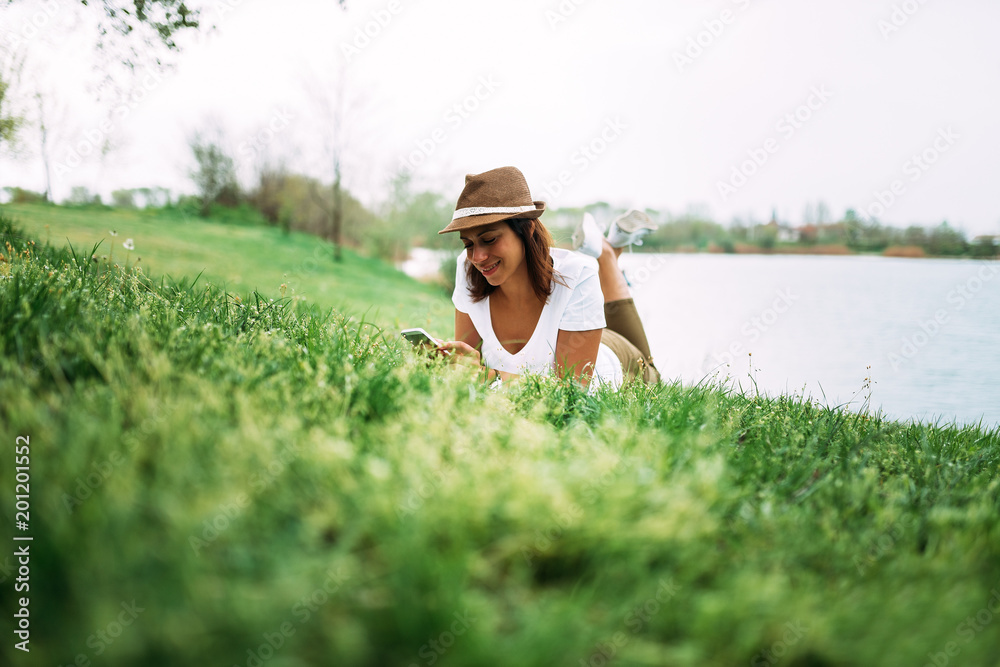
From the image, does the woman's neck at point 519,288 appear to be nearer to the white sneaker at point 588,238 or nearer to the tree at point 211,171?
the white sneaker at point 588,238

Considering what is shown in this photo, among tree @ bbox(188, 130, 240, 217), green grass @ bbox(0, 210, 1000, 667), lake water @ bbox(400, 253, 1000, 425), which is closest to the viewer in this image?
green grass @ bbox(0, 210, 1000, 667)

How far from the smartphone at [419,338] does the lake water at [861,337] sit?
66.1 inches

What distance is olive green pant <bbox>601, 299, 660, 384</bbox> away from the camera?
4844mm

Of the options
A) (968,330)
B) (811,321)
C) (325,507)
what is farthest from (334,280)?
(325,507)

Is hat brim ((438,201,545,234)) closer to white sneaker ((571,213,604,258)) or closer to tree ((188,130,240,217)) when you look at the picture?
white sneaker ((571,213,604,258))

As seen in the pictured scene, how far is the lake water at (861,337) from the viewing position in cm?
474

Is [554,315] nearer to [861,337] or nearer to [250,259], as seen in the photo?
[861,337]

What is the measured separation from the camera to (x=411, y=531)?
144 centimetres

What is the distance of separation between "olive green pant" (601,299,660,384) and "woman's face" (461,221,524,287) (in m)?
1.38

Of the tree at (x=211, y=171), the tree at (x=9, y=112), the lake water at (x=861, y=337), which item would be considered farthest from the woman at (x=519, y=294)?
the tree at (x=211, y=171)

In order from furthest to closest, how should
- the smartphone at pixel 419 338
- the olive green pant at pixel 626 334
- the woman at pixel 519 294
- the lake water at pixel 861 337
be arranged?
the olive green pant at pixel 626 334 < the lake water at pixel 861 337 < the woman at pixel 519 294 < the smartphone at pixel 419 338

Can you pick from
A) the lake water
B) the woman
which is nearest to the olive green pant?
the woman

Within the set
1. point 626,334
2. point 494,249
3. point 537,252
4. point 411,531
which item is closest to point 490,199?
point 494,249

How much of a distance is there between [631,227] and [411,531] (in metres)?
4.46
